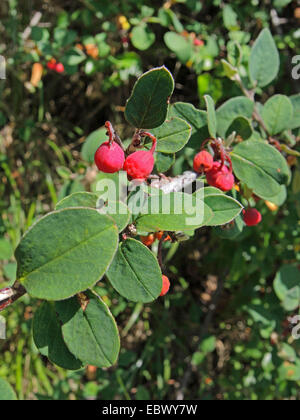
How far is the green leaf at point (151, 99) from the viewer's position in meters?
0.61

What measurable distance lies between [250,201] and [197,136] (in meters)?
0.22

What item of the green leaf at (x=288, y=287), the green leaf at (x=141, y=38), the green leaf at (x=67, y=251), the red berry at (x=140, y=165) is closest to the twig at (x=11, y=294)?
the green leaf at (x=67, y=251)

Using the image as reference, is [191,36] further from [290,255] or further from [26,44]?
[290,255]

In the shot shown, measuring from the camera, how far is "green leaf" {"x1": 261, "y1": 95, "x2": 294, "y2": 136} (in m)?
0.95

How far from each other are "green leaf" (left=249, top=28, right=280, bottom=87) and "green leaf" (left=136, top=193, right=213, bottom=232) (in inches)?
23.3

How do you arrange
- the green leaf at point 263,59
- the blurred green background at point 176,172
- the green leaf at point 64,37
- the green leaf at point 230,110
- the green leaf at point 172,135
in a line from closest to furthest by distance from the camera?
the green leaf at point 172,135 → the green leaf at point 230,110 → the green leaf at point 263,59 → the blurred green background at point 176,172 → the green leaf at point 64,37

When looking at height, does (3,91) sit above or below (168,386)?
above

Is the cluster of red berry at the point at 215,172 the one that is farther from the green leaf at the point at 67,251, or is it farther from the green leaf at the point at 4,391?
the green leaf at the point at 4,391

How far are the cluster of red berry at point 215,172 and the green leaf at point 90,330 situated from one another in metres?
0.32

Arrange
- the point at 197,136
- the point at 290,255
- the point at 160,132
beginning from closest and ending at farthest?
the point at 160,132, the point at 197,136, the point at 290,255

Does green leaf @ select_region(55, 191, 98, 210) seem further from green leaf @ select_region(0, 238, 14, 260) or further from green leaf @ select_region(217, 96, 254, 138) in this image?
green leaf @ select_region(0, 238, 14, 260)

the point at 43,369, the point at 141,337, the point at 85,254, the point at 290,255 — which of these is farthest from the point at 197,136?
the point at 43,369

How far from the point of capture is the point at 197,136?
88 centimetres

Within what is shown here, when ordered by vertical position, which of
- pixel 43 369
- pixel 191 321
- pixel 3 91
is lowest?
pixel 43 369
